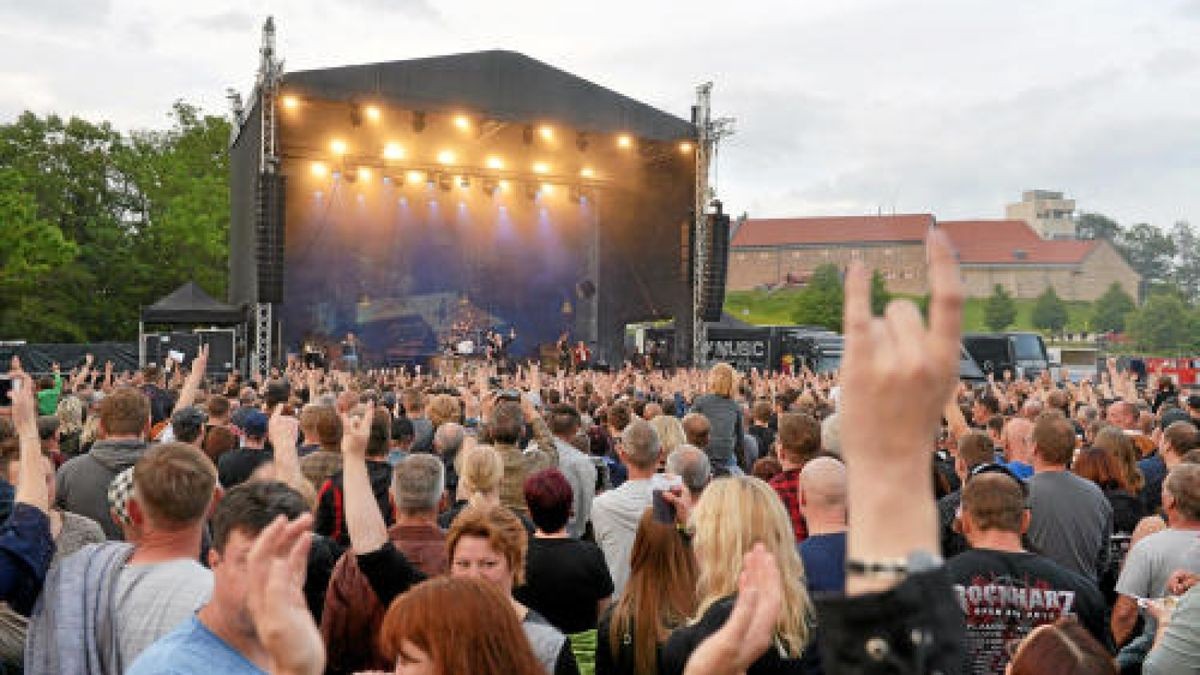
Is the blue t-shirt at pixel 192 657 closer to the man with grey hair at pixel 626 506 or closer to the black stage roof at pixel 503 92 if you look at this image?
the man with grey hair at pixel 626 506

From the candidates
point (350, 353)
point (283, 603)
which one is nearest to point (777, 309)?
point (350, 353)

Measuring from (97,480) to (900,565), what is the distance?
420 centimetres

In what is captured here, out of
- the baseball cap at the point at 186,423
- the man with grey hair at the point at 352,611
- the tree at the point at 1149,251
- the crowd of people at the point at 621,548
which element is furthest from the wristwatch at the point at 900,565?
the tree at the point at 1149,251

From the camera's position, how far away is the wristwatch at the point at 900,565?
1046mm

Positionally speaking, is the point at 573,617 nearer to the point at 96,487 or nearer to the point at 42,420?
the point at 96,487

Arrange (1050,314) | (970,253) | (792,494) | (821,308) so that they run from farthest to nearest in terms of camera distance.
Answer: (970,253) < (1050,314) < (821,308) < (792,494)

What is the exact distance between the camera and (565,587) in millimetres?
3715

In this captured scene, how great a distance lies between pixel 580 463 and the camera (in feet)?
18.7

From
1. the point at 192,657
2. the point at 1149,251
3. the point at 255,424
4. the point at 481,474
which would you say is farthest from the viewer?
the point at 1149,251

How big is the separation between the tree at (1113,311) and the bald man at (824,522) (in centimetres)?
7324

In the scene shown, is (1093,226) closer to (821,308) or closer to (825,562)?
(821,308)

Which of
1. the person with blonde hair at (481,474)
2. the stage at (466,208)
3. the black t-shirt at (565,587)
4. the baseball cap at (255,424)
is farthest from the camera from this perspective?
the stage at (466,208)

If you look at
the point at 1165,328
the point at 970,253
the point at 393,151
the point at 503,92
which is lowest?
the point at 1165,328

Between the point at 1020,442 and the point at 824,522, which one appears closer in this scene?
the point at 824,522
